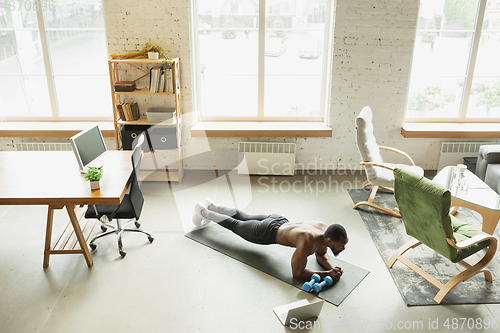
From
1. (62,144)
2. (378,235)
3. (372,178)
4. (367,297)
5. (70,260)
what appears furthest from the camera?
(62,144)

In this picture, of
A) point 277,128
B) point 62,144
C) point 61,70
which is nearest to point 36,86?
point 61,70

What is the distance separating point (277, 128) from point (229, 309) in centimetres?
282

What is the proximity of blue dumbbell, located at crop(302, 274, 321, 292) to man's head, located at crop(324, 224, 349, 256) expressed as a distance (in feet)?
1.11

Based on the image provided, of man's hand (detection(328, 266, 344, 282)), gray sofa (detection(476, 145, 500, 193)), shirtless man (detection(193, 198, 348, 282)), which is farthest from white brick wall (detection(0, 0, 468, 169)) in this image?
man's hand (detection(328, 266, 344, 282))

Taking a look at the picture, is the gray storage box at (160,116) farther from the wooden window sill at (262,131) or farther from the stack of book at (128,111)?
the wooden window sill at (262,131)

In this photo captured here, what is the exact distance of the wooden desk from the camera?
10.5 feet

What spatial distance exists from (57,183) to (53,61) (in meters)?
2.59

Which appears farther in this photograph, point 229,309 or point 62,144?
point 62,144

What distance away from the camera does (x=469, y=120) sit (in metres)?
5.54

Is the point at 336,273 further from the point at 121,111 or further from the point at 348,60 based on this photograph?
the point at 121,111

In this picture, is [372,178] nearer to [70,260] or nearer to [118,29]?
[70,260]

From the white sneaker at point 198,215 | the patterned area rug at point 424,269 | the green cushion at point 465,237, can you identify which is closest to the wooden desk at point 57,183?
the white sneaker at point 198,215

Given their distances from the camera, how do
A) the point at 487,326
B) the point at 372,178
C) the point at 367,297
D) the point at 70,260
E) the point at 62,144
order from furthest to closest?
the point at 62,144 → the point at 372,178 → the point at 70,260 → the point at 367,297 → the point at 487,326

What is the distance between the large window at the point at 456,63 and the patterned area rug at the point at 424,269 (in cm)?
173
